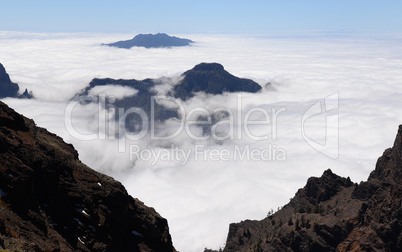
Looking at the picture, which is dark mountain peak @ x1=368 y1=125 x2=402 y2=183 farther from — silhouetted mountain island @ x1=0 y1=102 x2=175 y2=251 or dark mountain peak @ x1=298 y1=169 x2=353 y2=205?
silhouetted mountain island @ x1=0 y1=102 x2=175 y2=251

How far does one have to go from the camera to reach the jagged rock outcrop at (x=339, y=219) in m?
92.8

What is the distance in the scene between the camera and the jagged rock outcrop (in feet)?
305

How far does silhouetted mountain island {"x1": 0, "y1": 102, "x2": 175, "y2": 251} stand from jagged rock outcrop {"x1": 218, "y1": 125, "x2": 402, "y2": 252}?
63644 millimetres

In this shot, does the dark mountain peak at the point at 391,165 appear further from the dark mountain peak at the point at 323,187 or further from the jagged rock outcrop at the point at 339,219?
the dark mountain peak at the point at 323,187

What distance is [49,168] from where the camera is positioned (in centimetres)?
4631

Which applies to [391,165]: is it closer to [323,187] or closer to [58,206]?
[323,187]

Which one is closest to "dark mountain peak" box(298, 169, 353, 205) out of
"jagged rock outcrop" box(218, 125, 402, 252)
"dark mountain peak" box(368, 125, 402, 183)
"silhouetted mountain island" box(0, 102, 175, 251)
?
"jagged rock outcrop" box(218, 125, 402, 252)

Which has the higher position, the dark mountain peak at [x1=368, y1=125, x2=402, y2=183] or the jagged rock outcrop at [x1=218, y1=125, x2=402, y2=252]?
the dark mountain peak at [x1=368, y1=125, x2=402, y2=183]

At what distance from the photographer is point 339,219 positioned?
352 ft

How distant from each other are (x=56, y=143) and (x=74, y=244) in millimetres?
25738

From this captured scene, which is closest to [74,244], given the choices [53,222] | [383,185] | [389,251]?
[53,222]

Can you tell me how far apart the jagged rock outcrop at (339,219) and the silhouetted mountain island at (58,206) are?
63.6m

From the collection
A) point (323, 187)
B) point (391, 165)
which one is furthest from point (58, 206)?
point (391, 165)

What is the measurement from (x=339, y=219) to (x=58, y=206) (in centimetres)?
9176
